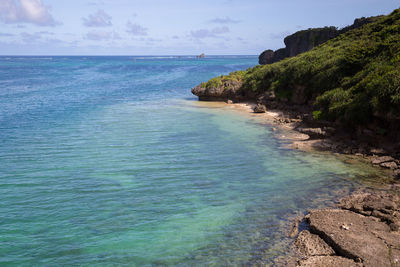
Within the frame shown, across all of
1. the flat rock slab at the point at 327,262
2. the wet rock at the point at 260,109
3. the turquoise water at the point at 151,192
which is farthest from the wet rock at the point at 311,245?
Result: the wet rock at the point at 260,109

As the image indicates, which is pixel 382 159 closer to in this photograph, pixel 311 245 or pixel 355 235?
pixel 355 235

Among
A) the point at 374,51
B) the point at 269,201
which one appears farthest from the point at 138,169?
the point at 374,51

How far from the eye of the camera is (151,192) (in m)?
18.5

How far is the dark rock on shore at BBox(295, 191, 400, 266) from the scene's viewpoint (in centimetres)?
1160

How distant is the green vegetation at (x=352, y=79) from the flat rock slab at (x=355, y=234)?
12857 mm

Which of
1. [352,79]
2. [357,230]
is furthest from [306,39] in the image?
[357,230]

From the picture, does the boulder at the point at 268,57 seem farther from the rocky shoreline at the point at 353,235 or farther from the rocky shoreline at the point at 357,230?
the rocky shoreline at the point at 353,235

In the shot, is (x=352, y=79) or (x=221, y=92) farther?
(x=221, y=92)

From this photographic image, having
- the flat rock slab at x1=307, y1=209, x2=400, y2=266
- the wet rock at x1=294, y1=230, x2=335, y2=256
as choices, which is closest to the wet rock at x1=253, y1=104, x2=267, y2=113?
the flat rock slab at x1=307, y1=209, x2=400, y2=266

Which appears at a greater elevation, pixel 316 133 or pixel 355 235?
pixel 316 133

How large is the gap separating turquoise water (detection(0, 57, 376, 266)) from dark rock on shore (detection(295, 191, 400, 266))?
1.36 metres

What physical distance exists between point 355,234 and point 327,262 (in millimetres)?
2189

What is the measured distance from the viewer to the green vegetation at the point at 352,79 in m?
24.8

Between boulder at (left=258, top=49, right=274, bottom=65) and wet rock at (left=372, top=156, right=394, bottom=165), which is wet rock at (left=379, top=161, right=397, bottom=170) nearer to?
wet rock at (left=372, top=156, right=394, bottom=165)
